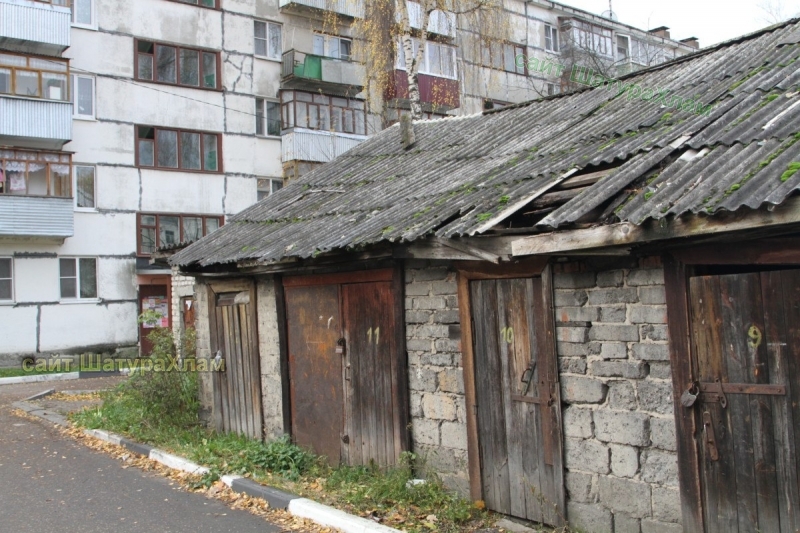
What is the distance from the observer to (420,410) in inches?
289

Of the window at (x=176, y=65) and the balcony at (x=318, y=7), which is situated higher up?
the balcony at (x=318, y=7)

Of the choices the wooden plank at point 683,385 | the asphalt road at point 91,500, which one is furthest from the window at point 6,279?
the wooden plank at point 683,385

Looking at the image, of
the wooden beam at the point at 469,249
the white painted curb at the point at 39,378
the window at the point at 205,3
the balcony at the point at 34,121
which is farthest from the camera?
the window at the point at 205,3

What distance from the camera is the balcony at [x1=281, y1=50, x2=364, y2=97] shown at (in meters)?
25.1

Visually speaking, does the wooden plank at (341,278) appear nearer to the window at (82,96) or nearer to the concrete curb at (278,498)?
the concrete curb at (278,498)

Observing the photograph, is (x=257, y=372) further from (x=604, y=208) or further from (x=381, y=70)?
(x=381, y=70)

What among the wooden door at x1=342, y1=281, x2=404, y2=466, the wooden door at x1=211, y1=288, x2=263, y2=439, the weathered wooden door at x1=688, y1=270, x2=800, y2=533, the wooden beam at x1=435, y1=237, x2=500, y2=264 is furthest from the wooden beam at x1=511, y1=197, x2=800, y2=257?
the wooden door at x1=211, y1=288, x2=263, y2=439

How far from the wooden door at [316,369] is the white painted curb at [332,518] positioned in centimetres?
153

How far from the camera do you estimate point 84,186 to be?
22.0 meters

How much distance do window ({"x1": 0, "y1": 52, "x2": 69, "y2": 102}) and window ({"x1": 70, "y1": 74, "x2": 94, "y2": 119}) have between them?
0.87m

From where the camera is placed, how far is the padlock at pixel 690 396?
5066 mm

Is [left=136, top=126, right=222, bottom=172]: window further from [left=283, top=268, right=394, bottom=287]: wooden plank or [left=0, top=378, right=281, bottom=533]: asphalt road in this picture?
[left=283, top=268, right=394, bottom=287]: wooden plank

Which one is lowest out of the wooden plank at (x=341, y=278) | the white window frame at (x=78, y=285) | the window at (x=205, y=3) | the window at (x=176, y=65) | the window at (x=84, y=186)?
the wooden plank at (x=341, y=278)

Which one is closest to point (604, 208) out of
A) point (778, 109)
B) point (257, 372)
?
point (778, 109)
